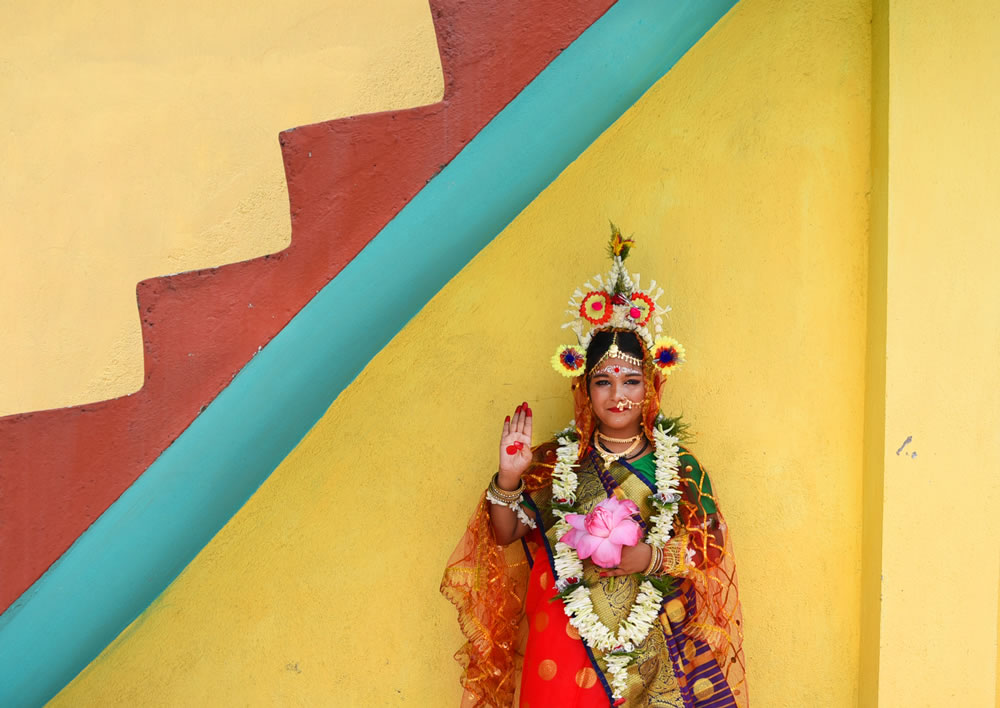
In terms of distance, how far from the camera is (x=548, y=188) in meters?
3.68

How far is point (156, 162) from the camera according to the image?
2818mm

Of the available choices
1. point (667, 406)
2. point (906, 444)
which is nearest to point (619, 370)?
point (667, 406)

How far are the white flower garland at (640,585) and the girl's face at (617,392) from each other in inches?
5.6

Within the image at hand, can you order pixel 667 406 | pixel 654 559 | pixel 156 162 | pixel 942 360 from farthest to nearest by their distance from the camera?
1. pixel 667 406
2. pixel 942 360
3. pixel 654 559
4. pixel 156 162

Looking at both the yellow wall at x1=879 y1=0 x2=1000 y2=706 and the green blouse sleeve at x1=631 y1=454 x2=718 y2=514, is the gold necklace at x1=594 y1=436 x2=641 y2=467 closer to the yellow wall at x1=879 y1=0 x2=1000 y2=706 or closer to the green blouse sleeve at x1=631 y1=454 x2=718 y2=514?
the green blouse sleeve at x1=631 y1=454 x2=718 y2=514

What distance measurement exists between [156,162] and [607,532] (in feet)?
5.86

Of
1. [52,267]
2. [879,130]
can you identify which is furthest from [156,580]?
[879,130]

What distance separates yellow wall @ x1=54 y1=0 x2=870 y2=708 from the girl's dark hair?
17.5 inches

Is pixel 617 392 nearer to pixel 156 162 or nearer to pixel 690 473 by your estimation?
pixel 690 473

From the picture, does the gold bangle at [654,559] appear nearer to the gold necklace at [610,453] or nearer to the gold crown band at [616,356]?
the gold necklace at [610,453]

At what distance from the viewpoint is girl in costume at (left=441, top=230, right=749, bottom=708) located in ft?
9.84

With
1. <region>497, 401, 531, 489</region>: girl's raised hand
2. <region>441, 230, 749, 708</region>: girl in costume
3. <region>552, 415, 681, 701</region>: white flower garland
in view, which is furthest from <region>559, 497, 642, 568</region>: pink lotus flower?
<region>497, 401, 531, 489</region>: girl's raised hand

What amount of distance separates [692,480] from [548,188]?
130 centimetres

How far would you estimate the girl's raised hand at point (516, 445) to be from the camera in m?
3.02
